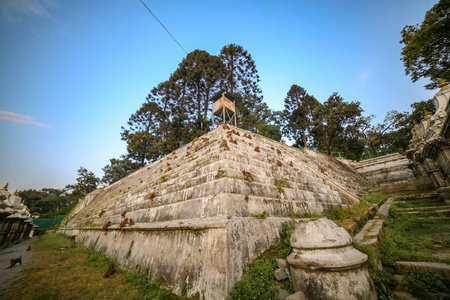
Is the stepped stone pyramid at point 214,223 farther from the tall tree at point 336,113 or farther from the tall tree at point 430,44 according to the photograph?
the tall tree at point 336,113

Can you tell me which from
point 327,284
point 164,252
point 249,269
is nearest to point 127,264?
point 164,252

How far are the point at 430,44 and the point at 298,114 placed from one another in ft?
79.2

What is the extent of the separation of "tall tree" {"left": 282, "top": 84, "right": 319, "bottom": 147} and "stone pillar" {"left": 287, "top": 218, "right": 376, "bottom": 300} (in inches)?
1340

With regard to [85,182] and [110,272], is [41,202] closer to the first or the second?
[85,182]

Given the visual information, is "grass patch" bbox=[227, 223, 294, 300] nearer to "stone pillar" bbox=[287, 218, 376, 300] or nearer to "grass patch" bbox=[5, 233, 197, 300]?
"stone pillar" bbox=[287, 218, 376, 300]

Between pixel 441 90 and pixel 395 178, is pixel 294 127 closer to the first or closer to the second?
pixel 395 178

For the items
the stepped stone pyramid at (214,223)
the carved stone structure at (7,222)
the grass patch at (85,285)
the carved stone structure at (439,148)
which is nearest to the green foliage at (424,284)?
the stepped stone pyramid at (214,223)

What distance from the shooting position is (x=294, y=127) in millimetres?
34531

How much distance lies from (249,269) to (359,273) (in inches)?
57.4

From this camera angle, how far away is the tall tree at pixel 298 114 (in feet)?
110

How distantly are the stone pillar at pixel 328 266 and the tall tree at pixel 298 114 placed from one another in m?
34.0

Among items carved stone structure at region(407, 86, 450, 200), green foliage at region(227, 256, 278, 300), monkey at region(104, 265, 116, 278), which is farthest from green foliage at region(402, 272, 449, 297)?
carved stone structure at region(407, 86, 450, 200)

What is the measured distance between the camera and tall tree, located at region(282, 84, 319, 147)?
110ft

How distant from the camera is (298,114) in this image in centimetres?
3409
